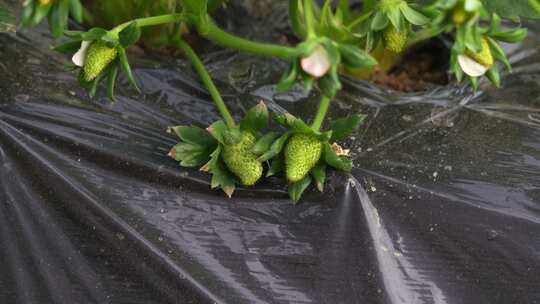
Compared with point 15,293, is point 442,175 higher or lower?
higher

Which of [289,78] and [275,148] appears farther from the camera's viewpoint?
[275,148]

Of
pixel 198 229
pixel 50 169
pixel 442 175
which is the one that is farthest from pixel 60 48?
pixel 442 175

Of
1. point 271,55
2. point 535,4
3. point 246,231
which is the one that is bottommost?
point 246,231

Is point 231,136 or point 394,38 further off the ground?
point 394,38

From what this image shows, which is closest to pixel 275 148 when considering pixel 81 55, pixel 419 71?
pixel 81 55

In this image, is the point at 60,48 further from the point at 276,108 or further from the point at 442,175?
the point at 442,175

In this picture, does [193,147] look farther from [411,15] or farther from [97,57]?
[411,15]
